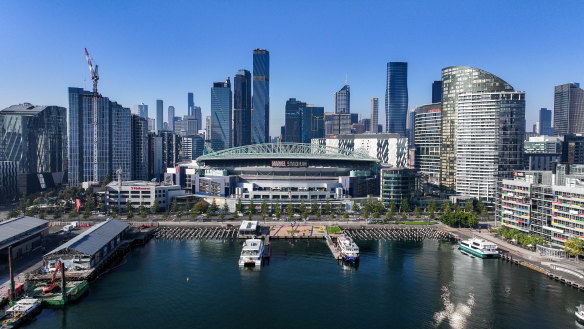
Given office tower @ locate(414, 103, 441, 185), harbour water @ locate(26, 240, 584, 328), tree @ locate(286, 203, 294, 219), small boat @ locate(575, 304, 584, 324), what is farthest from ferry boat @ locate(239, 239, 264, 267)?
office tower @ locate(414, 103, 441, 185)

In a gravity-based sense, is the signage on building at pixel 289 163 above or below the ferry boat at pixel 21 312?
above

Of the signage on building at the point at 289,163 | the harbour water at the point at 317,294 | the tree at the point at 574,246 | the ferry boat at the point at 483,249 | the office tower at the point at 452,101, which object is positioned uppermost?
the office tower at the point at 452,101

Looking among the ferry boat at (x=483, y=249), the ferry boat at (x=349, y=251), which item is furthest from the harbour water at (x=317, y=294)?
the ferry boat at (x=349, y=251)

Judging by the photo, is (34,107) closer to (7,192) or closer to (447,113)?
(7,192)

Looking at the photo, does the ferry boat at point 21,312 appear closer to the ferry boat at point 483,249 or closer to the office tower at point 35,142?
the ferry boat at point 483,249

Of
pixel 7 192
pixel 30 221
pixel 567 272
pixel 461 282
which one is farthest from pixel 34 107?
pixel 567 272

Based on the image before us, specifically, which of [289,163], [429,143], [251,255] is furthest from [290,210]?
[429,143]
